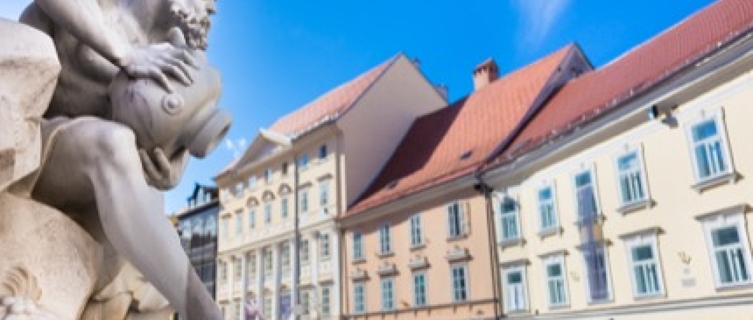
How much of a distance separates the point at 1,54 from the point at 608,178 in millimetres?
16956

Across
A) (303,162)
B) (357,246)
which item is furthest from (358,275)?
(303,162)

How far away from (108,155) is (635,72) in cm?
1966

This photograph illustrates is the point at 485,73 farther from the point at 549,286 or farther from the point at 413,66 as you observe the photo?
the point at 549,286

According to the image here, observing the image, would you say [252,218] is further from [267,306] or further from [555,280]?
[555,280]

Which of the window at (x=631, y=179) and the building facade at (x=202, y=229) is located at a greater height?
the building facade at (x=202, y=229)

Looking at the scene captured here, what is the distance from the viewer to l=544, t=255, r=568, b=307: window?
18250 millimetres

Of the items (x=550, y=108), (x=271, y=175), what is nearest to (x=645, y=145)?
(x=550, y=108)

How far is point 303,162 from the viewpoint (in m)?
31.2

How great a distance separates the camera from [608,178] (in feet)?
55.5

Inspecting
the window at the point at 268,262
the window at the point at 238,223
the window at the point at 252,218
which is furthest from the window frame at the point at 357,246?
the window at the point at 238,223

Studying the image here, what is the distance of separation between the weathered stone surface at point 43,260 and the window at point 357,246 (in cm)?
2514

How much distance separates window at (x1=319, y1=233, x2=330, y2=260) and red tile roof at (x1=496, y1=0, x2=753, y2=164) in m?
9.76

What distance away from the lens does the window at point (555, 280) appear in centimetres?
1825

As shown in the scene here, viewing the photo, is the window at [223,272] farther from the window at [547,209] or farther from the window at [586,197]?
the window at [586,197]
